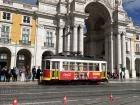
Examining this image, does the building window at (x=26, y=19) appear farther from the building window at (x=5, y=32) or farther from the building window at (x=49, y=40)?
the building window at (x=49, y=40)

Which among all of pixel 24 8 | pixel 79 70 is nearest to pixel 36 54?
pixel 24 8

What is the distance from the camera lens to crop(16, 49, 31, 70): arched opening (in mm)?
47625

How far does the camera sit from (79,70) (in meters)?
34.1

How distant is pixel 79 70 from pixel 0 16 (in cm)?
1819

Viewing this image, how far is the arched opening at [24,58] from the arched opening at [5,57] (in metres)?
2.14

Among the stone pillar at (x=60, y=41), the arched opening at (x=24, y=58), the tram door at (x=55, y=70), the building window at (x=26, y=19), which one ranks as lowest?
the tram door at (x=55, y=70)

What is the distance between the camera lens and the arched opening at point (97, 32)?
58.2 meters

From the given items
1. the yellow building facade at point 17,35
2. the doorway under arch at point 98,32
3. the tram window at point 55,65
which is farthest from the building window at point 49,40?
the tram window at point 55,65

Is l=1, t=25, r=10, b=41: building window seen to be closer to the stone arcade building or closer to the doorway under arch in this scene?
the stone arcade building

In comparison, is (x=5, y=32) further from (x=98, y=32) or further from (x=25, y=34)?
(x=98, y=32)

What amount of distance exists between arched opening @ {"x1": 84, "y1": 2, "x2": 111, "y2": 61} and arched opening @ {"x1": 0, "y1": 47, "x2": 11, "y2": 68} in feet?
69.5

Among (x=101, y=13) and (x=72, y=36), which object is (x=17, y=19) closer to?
(x=72, y=36)

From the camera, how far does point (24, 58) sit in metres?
48.6

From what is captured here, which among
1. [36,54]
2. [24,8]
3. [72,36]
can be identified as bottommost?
[36,54]
